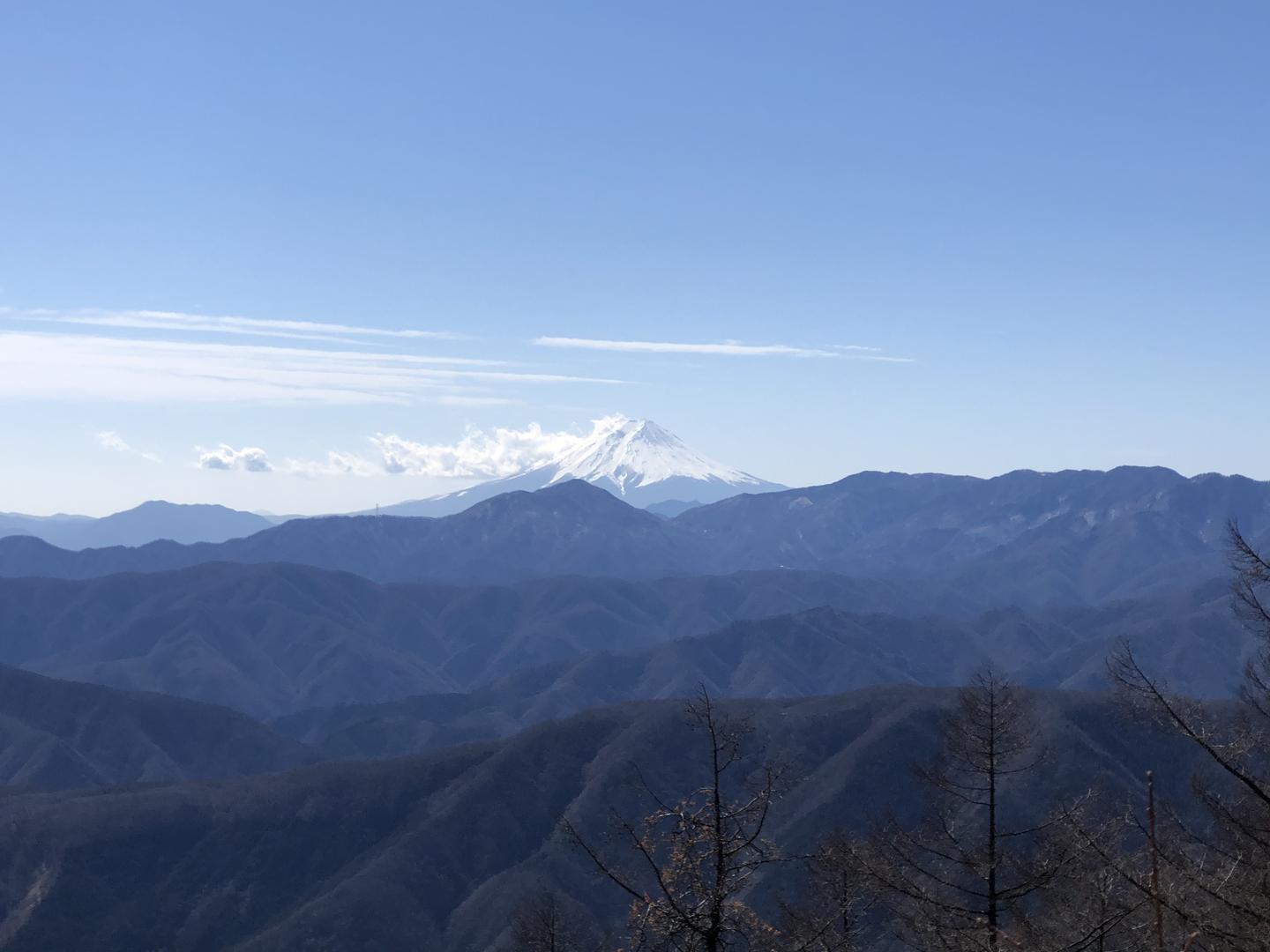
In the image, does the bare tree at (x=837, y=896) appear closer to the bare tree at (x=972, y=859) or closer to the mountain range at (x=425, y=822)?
the bare tree at (x=972, y=859)

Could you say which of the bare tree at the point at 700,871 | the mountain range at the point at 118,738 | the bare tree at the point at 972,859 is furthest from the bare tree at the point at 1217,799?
the mountain range at the point at 118,738

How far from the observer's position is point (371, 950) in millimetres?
77188

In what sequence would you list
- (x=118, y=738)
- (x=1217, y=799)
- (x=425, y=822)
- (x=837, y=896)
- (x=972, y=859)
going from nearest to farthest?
(x=1217, y=799), (x=972, y=859), (x=837, y=896), (x=425, y=822), (x=118, y=738)

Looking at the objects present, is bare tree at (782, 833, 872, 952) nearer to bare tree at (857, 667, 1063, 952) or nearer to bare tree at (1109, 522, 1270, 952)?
bare tree at (857, 667, 1063, 952)

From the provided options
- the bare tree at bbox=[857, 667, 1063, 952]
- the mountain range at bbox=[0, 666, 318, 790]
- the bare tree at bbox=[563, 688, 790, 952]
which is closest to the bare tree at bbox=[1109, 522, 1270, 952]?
the bare tree at bbox=[857, 667, 1063, 952]

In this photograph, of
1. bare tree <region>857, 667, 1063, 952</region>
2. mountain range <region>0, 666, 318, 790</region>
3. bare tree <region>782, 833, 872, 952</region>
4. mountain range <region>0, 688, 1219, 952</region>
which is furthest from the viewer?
mountain range <region>0, 666, 318, 790</region>

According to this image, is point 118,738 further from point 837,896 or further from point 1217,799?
point 1217,799

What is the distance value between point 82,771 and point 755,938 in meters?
154

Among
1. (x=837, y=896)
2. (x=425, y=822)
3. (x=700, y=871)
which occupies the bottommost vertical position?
(x=425, y=822)

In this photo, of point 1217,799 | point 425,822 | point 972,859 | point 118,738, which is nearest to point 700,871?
point 972,859

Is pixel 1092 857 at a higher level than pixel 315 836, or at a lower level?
higher

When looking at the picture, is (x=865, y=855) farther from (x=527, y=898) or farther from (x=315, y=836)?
(x=315, y=836)

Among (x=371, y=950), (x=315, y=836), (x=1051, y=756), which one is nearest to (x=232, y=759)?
(x=315, y=836)

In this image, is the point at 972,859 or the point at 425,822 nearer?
the point at 972,859
